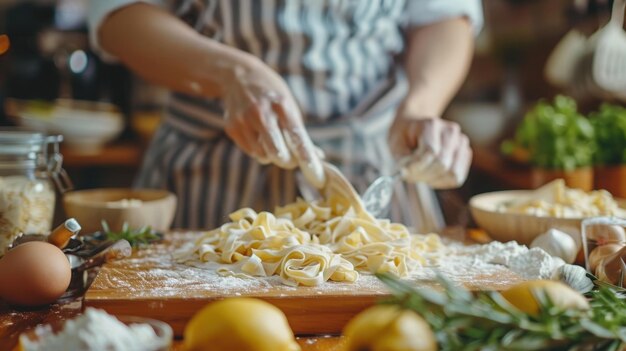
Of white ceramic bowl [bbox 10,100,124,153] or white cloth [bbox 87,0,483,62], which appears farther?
white ceramic bowl [bbox 10,100,124,153]

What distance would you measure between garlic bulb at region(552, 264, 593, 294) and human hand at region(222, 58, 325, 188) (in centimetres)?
48

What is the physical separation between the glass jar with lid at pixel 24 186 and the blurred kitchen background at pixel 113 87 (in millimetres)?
1949

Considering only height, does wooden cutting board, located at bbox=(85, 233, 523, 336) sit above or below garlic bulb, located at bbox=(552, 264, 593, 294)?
below

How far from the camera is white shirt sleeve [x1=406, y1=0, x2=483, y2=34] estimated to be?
1.87m

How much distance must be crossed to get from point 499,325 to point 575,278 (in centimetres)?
32

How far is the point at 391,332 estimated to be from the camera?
646 mm

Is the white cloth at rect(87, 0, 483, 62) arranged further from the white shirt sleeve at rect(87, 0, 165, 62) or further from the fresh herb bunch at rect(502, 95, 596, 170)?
the fresh herb bunch at rect(502, 95, 596, 170)

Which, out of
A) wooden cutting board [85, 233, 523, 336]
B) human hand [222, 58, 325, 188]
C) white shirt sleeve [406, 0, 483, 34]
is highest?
white shirt sleeve [406, 0, 483, 34]

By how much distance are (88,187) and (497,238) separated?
2513mm

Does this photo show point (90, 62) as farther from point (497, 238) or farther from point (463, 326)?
point (463, 326)

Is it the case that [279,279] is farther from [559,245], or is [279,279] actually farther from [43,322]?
[559,245]

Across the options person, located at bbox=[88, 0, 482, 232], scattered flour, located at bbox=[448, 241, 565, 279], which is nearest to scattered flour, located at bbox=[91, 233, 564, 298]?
scattered flour, located at bbox=[448, 241, 565, 279]

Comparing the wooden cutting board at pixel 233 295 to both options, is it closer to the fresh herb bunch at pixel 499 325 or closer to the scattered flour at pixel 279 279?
the scattered flour at pixel 279 279

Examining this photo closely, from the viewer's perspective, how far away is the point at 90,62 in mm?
3516
